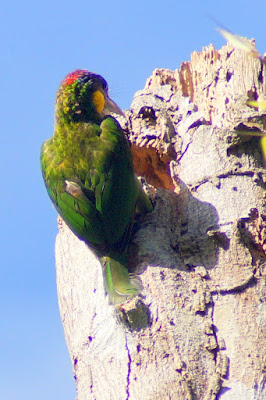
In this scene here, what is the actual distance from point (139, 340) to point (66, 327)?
0.61 meters

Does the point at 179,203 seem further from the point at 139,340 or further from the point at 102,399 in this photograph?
the point at 102,399

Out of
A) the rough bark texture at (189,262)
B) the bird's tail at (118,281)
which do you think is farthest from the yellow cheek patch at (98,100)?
the bird's tail at (118,281)

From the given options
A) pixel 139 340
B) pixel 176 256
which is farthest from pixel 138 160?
pixel 139 340

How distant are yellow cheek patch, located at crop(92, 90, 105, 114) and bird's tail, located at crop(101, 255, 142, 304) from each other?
1142 mm

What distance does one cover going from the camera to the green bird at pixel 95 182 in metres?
3.03

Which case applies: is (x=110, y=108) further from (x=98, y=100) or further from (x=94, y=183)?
(x=94, y=183)

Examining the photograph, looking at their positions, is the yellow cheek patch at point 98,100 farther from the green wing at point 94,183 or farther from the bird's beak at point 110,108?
the green wing at point 94,183

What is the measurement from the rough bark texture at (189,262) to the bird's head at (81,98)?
242 mm

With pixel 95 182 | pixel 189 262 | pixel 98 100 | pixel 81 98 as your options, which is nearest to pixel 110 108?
pixel 98 100

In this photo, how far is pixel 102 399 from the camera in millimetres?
2457

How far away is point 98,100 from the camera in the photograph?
3.65 m

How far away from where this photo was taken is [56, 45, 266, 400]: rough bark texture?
2.41 meters

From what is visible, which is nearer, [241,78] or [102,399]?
[102,399]

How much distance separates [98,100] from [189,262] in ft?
4.55
